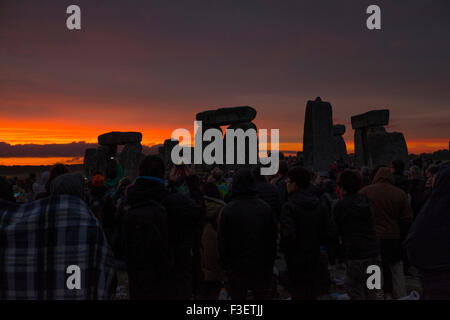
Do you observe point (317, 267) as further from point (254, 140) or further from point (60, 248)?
point (254, 140)

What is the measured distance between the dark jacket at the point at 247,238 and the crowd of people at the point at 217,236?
0.03ft

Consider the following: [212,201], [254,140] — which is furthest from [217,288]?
Answer: [254,140]

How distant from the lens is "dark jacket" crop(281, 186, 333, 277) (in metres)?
3.74

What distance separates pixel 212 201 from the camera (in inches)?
175

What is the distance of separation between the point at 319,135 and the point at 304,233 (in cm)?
949

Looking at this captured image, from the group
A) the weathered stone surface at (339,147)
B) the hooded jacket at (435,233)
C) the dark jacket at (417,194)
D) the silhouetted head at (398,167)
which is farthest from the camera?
the weathered stone surface at (339,147)

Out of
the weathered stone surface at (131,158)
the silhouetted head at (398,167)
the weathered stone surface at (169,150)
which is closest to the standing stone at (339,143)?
the weathered stone surface at (169,150)

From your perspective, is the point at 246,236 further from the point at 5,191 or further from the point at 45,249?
the point at 5,191

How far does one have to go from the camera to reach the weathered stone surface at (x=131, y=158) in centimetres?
1630

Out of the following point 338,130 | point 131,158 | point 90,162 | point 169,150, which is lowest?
point 90,162

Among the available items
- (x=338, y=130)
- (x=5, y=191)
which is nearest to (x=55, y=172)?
(x=5, y=191)

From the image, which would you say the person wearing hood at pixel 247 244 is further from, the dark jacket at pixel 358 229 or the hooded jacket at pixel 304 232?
the dark jacket at pixel 358 229

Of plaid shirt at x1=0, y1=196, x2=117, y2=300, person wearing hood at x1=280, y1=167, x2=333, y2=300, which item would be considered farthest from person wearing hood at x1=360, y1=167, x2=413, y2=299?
plaid shirt at x1=0, y1=196, x2=117, y2=300

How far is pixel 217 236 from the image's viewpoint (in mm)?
3904
